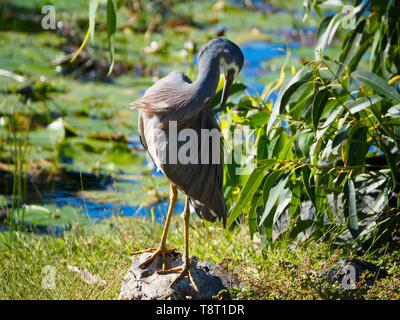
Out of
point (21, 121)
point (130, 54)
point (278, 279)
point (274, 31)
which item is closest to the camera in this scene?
point (278, 279)

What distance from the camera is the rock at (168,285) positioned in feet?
10.8

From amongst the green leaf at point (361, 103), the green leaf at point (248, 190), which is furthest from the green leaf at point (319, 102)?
the green leaf at point (248, 190)

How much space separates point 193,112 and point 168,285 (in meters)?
0.67

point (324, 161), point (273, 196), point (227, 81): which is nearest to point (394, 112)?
point (324, 161)

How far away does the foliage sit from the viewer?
3816 mm

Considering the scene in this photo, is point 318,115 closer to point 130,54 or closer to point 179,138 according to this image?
point 179,138

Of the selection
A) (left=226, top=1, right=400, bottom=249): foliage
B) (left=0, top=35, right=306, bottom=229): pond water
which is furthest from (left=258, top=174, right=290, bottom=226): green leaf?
(left=0, top=35, right=306, bottom=229): pond water

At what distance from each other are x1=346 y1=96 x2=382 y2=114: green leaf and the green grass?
65 centimetres

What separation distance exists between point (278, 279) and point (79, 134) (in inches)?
132

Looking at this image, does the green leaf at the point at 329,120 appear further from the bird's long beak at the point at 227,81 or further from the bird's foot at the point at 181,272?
the bird's foot at the point at 181,272

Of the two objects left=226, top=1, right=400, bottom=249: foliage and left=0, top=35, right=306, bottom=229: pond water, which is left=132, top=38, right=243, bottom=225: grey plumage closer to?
left=226, top=1, right=400, bottom=249: foliage

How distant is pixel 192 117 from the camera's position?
328cm

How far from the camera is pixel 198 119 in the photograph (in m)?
3.34
